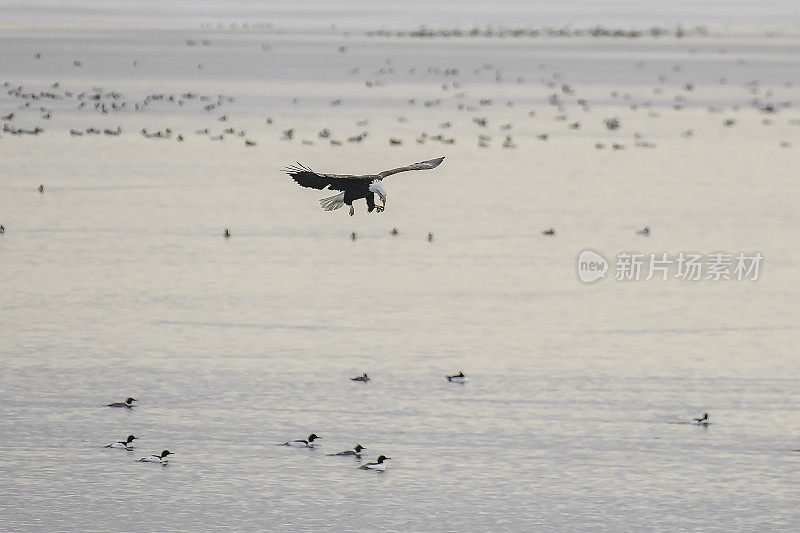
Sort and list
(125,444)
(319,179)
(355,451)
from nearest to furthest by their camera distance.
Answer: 1. (355,451)
2. (125,444)
3. (319,179)

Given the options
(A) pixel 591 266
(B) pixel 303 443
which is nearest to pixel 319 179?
(B) pixel 303 443

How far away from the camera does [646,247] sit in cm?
3425

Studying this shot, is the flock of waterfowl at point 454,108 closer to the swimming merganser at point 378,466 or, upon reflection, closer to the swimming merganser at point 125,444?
the swimming merganser at point 125,444

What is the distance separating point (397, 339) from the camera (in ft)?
84.4

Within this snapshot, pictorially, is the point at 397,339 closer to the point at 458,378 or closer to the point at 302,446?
the point at 458,378

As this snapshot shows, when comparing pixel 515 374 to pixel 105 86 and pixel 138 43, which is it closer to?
pixel 105 86

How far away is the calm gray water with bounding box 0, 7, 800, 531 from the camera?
1809cm

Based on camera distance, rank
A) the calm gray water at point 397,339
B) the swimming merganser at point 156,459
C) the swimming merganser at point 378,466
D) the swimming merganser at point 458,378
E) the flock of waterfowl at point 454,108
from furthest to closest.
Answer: the flock of waterfowl at point 454,108 → the swimming merganser at point 458,378 → the swimming merganser at point 156,459 → the swimming merganser at point 378,466 → the calm gray water at point 397,339

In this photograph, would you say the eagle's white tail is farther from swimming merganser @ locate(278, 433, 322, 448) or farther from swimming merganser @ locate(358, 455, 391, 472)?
swimming merganser @ locate(358, 455, 391, 472)

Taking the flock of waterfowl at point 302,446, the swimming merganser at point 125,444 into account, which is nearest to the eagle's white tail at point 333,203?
the flock of waterfowl at point 302,446

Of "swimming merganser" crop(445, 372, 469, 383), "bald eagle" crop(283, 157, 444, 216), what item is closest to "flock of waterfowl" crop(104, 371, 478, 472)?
"bald eagle" crop(283, 157, 444, 216)

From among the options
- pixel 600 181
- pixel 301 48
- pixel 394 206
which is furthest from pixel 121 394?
pixel 301 48

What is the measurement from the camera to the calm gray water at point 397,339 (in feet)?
59.4

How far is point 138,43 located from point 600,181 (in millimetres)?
108028
